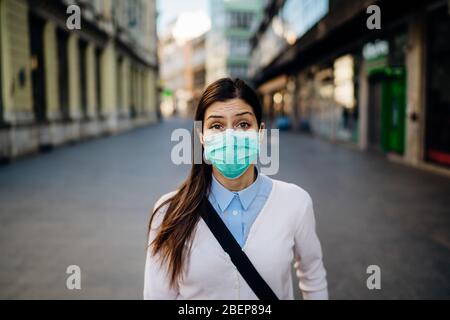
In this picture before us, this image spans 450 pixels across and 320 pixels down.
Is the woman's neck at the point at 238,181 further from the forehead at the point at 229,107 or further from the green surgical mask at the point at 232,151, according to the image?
the forehead at the point at 229,107

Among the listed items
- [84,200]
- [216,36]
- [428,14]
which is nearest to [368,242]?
[84,200]

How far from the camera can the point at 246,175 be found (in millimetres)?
2166

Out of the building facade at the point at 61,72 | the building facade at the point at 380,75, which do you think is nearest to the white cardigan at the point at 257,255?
the building facade at the point at 380,75

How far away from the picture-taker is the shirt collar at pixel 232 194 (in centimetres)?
205

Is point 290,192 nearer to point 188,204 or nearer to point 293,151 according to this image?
point 188,204

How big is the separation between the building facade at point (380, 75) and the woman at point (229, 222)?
960 cm

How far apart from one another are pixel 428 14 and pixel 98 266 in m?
11.6

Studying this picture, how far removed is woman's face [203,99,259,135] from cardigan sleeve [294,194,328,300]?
43 centimetres

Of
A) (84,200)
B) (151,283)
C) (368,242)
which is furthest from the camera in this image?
(84,200)

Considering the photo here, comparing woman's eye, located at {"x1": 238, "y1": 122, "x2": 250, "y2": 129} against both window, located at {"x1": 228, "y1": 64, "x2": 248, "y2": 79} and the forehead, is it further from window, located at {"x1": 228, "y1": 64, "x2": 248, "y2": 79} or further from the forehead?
window, located at {"x1": 228, "y1": 64, "x2": 248, "y2": 79}

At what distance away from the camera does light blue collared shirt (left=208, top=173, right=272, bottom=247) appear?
79.5 inches

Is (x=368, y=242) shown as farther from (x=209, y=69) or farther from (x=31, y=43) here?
(x=209, y=69)

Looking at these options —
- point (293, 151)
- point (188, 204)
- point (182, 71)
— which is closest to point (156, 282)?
point (188, 204)

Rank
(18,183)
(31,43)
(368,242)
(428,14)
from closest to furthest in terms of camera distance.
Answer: (368,242) → (18,183) → (428,14) → (31,43)
